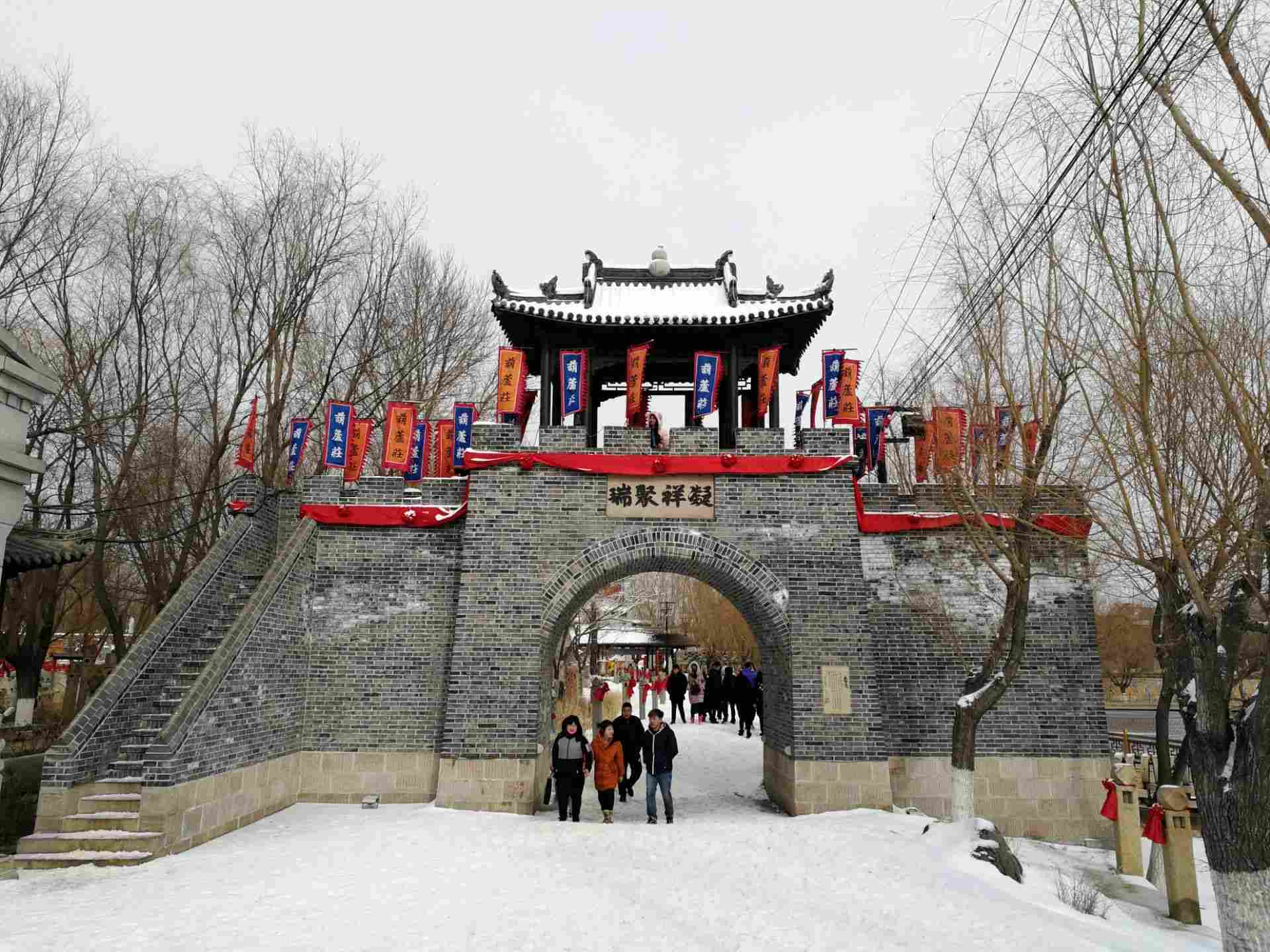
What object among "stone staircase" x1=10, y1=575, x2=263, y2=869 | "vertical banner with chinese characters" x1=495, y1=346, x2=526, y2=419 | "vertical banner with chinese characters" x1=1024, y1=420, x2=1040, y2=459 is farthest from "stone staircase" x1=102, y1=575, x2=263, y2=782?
"vertical banner with chinese characters" x1=1024, y1=420, x2=1040, y2=459

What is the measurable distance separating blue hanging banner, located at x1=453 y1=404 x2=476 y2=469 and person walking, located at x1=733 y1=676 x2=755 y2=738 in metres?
8.05

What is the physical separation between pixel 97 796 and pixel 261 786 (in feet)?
5.48

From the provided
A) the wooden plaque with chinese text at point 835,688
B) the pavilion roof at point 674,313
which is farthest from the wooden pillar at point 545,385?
the wooden plaque with chinese text at point 835,688

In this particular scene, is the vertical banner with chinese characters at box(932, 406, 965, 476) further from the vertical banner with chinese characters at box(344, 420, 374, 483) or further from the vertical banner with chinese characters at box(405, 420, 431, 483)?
the vertical banner with chinese characters at box(344, 420, 374, 483)

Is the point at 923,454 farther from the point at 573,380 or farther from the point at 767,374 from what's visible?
the point at 573,380

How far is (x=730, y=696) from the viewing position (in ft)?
54.5

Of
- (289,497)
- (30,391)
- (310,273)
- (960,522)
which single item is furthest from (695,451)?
(310,273)

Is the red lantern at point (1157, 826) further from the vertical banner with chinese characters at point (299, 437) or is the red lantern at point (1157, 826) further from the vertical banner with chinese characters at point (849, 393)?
the vertical banner with chinese characters at point (299, 437)

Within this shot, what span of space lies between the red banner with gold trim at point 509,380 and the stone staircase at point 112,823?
4736 mm

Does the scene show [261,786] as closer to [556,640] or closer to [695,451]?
[556,640]

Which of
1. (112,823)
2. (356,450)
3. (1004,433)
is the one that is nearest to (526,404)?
(356,450)

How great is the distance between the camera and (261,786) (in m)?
8.34

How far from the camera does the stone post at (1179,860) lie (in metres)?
6.93

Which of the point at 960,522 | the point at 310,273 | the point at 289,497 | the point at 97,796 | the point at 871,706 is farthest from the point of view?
the point at 310,273
